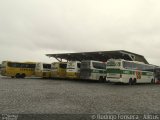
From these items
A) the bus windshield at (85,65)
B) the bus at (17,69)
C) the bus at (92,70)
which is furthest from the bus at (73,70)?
the bus at (17,69)

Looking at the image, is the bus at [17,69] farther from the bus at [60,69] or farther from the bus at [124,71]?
the bus at [124,71]

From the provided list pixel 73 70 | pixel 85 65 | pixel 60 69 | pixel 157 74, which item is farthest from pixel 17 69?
pixel 157 74

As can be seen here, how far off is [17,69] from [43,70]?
3.81m

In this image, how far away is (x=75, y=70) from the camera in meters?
31.2

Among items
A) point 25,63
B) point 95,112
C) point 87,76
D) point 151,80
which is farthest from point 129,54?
point 95,112

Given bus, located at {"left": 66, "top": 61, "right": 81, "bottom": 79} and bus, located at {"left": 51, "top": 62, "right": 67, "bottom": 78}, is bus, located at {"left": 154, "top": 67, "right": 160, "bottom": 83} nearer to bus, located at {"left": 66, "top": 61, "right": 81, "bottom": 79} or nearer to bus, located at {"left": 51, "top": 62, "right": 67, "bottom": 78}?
bus, located at {"left": 66, "top": 61, "right": 81, "bottom": 79}

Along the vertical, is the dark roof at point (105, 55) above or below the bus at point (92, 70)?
above

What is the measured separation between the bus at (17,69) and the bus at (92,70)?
10.4 m

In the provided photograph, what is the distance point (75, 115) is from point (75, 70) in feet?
73.4

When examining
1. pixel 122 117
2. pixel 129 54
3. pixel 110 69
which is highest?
pixel 129 54

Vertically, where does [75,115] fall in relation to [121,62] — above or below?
below

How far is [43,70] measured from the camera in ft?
124

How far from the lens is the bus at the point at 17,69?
35.2 m

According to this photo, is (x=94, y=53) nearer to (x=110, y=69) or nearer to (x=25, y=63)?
(x=25, y=63)
